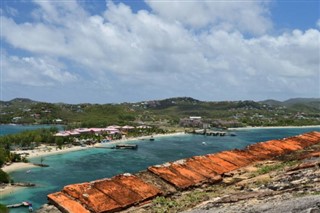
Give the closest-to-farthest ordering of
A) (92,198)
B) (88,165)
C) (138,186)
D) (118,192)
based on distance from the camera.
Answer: (92,198) < (118,192) < (138,186) < (88,165)

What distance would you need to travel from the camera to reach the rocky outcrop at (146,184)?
40.3 ft

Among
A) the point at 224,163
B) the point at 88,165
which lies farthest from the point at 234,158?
the point at 88,165

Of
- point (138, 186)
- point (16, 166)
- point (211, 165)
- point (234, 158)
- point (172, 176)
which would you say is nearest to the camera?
point (138, 186)

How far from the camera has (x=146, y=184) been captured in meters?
14.1

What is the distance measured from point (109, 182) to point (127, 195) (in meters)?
0.95

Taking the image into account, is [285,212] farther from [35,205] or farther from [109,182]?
[35,205]

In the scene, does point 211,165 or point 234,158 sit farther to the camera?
point 234,158

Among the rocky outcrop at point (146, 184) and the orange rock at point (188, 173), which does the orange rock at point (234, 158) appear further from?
the orange rock at point (188, 173)

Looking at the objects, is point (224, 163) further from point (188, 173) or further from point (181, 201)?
point (181, 201)

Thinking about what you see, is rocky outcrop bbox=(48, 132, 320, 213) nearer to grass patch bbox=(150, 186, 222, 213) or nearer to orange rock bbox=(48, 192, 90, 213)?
orange rock bbox=(48, 192, 90, 213)

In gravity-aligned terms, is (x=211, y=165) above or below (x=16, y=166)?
above

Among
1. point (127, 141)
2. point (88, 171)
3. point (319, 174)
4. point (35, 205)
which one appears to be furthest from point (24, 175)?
point (319, 174)

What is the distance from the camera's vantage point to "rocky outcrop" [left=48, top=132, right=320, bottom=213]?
484 inches

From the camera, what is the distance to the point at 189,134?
622 ft
